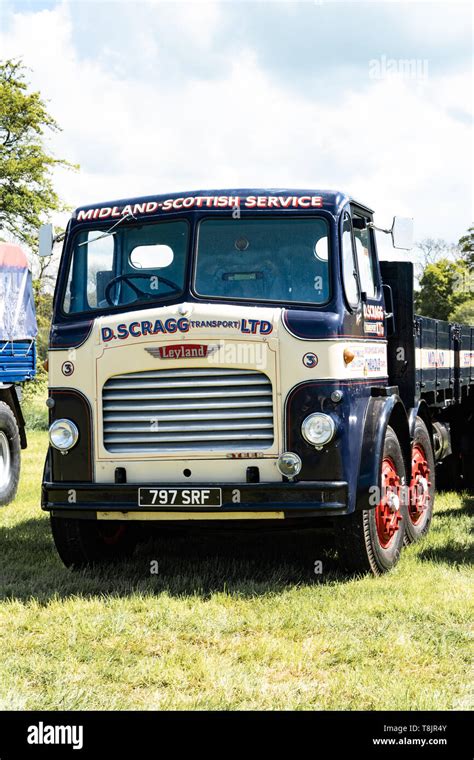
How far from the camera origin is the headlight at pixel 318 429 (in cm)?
628

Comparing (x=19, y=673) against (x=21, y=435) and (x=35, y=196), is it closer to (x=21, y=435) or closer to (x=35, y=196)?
(x=21, y=435)

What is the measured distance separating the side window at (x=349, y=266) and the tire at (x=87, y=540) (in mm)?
2491

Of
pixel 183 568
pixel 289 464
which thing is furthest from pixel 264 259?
pixel 183 568

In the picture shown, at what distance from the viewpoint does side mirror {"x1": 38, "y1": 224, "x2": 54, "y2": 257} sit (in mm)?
7062

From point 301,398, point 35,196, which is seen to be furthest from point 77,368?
point 35,196

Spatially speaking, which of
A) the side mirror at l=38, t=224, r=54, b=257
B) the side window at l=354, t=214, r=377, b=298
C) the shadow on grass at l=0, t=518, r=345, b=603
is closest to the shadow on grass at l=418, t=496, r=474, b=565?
the shadow on grass at l=0, t=518, r=345, b=603

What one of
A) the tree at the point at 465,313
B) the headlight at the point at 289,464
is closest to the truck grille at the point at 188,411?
the headlight at the point at 289,464

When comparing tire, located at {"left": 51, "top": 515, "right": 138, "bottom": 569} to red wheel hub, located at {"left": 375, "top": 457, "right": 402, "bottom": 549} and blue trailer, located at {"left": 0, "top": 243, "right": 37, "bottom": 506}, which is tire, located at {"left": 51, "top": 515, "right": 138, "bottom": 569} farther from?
blue trailer, located at {"left": 0, "top": 243, "right": 37, "bottom": 506}

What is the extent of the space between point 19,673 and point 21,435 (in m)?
7.16

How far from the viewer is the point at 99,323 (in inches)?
262

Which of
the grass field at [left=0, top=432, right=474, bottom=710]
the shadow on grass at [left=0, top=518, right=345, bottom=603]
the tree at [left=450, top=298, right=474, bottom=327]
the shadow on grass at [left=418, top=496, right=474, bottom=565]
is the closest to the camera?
the grass field at [left=0, top=432, right=474, bottom=710]

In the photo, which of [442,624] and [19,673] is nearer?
[19,673]

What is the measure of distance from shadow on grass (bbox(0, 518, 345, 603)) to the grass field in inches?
0.7

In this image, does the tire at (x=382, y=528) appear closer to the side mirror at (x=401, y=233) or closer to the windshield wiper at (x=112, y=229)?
the side mirror at (x=401, y=233)
